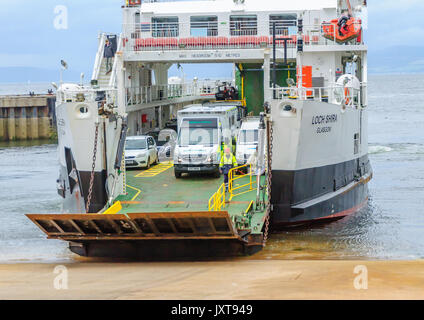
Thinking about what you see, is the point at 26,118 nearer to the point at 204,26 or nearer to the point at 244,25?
the point at 204,26

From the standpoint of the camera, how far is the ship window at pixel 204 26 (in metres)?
26.2

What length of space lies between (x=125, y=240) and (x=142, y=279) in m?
1.52

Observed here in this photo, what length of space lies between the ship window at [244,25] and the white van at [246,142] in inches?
189

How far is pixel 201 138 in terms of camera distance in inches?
827

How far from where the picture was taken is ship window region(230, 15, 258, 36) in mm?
26422

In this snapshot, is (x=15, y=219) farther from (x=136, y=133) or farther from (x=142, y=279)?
(x=142, y=279)

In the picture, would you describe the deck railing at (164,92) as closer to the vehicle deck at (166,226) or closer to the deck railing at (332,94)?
the deck railing at (332,94)

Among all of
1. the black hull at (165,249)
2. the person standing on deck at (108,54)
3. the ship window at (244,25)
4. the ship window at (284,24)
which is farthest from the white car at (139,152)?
the ship window at (284,24)

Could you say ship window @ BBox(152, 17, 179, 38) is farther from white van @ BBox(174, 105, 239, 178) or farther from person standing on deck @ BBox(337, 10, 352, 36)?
person standing on deck @ BBox(337, 10, 352, 36)

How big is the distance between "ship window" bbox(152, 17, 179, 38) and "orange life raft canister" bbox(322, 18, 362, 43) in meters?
5.72

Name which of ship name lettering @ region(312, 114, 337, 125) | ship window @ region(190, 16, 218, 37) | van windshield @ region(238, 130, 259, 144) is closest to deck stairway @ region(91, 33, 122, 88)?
ship window @ region(190, 16, 218, 37)

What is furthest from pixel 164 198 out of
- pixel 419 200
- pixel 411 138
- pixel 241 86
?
pixel 411 138

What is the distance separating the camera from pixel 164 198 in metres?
17.8

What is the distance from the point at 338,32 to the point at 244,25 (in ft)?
14.0
